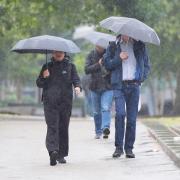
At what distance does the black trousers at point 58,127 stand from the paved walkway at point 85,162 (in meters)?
0.27

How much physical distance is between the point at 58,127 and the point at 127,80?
118cm

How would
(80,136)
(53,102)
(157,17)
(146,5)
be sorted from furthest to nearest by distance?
(157,17), (146,5), (80,136), (53,102)

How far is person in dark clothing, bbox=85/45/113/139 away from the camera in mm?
14734

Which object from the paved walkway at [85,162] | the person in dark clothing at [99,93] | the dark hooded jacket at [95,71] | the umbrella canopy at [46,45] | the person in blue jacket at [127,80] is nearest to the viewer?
the paved walkway at [85,162]

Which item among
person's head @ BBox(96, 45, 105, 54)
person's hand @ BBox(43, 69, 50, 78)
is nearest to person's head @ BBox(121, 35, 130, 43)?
person's hand @ BBox(43, 69, 50, 78)

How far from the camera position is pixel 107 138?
50.0 ft

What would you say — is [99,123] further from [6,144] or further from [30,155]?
[30,155]

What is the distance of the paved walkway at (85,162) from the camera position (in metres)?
10.2

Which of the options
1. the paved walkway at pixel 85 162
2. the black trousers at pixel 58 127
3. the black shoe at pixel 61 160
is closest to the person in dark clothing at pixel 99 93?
the paved walkway at pixel 85 162

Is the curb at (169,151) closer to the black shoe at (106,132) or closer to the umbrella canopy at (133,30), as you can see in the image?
the black shoe at (106,132)

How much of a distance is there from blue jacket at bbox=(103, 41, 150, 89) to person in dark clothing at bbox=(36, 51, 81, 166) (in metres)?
0.53

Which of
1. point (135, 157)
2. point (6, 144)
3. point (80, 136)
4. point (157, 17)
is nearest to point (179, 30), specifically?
point (157, 17)

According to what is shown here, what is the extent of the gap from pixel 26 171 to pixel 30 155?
199cm

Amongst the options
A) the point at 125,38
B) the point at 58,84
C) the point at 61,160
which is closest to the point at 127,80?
the point at 125,38
